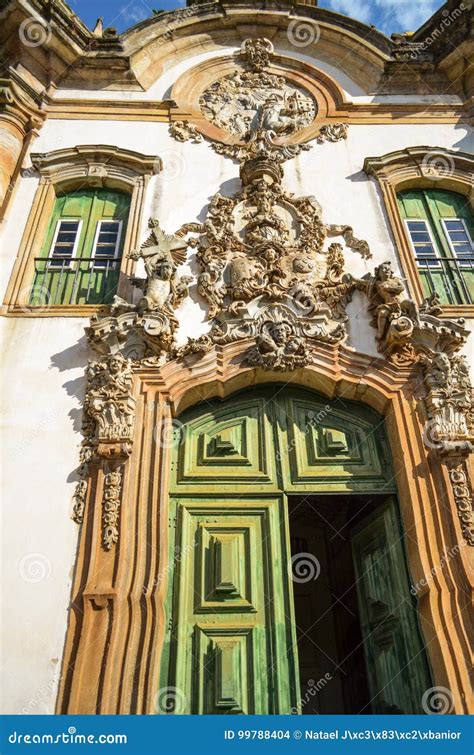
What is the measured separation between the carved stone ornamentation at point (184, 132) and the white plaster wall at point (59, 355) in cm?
14

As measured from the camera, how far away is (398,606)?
4.86 meters

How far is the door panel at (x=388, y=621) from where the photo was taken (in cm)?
457

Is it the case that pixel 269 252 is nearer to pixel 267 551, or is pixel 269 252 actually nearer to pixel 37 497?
pixel 267 551

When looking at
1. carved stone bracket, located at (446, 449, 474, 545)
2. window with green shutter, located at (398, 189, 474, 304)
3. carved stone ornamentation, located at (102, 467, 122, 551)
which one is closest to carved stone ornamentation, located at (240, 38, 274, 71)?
window with green shutter, located at (398, 189, 474, 304)

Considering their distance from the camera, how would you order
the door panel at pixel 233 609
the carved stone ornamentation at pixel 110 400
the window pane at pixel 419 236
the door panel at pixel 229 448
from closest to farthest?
1. the door panel at pixel 233 609
2. the carved stone ornamentation at pixel 110 400
3. the door panel at pixel 229 448
4. the window pane at pixel 419 236

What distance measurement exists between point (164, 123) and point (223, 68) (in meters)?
1.82

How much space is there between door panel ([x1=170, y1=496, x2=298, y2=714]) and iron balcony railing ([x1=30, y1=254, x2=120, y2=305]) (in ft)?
9.17

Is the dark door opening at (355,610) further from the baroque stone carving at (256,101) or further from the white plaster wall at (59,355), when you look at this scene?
the baroque stone carving at (256,101)

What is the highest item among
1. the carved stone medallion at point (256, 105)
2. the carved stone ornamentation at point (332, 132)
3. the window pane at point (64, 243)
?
the carved stone medallion at point (256, 105)

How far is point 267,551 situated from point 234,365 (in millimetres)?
1870

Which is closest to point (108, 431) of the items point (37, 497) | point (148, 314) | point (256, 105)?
point (37, 497)

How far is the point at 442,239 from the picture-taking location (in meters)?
7.41

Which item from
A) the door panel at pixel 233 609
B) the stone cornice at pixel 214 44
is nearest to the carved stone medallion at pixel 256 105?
the stone cornice at pixel 214 44

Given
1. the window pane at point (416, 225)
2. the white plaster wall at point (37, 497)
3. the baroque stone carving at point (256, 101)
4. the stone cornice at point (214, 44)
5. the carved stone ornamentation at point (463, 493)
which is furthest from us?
the stone cornice at point (214, 44)
